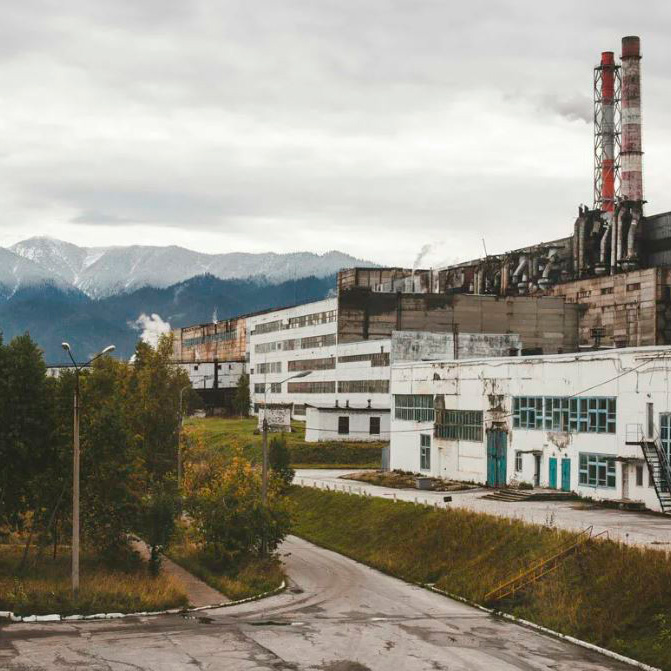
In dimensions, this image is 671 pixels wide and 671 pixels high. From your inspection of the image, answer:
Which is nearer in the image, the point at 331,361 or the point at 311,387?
the point at 331,361

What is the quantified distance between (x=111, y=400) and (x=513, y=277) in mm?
87720

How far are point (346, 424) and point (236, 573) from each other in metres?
49.0

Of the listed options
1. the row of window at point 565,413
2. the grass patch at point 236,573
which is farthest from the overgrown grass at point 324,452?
the grass patch at point 236,573

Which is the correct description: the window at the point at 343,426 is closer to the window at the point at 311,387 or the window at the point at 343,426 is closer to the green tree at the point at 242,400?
the window at the point at 311,387

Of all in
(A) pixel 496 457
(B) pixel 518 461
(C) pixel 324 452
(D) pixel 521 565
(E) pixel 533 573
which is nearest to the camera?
(E) pixel 533 573

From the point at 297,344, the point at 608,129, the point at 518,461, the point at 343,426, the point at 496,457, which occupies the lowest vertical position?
the point at 518,461

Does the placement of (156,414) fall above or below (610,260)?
below

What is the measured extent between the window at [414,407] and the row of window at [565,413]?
10.3 m

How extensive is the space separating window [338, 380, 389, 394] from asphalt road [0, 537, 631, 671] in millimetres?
56883

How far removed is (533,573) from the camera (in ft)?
130

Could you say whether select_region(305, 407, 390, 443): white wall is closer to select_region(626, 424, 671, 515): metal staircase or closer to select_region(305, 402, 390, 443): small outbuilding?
select_region(305, 402, 390, 443): small outbuilding

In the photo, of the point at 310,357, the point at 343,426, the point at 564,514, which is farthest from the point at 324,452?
the point at 564,514

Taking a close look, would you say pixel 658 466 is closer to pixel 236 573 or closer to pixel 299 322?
pixel 236 573

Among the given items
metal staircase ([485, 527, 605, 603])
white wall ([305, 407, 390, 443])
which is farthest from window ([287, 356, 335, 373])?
metal staircase ([485, 527, 605, 603])
